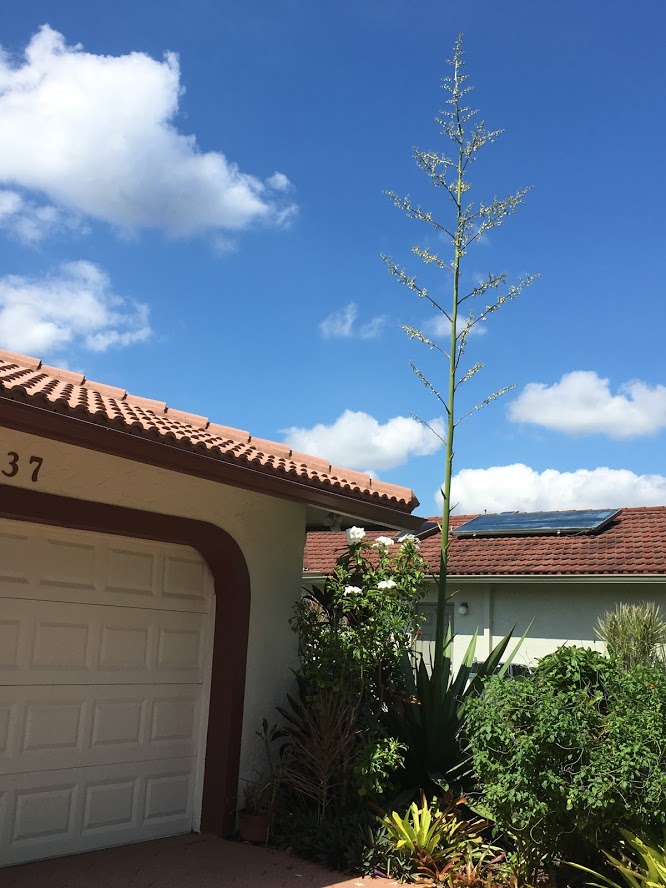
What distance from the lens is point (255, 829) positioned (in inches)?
276

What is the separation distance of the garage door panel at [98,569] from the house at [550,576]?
606 centimetres

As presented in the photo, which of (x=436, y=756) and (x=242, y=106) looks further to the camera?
(x=242, y=106)

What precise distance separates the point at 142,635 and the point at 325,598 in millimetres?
1800

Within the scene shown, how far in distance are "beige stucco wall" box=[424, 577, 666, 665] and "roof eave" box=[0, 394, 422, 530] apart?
6.28m

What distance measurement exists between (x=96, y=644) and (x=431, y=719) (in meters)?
2.89

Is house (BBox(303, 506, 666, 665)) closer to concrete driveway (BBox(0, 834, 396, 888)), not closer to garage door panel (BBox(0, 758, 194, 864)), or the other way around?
garage door panel (BBox(0, 758, 194, 864))

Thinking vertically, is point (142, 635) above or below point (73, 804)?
above

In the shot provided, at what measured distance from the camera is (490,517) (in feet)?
57.0

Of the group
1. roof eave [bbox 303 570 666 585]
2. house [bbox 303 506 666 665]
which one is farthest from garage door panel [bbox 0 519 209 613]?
house [bbox 303 506 666 665]

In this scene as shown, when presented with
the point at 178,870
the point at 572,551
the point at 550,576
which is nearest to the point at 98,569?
the point at 178,870

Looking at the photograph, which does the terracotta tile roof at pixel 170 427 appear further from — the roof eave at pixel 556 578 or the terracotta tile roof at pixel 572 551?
the terracotta tile roof at pixel 572 551

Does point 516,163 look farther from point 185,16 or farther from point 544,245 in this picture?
point 185,16

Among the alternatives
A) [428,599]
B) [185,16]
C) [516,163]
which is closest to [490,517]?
[428,599]

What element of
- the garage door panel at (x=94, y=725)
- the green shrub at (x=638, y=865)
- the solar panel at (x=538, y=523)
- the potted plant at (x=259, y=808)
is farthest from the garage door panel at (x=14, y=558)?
the solar panel at (x=538, y=523)
